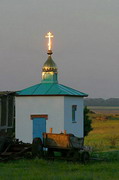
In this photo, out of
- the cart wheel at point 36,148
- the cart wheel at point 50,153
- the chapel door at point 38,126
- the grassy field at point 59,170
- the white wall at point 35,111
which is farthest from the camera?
the chapel door at point 38,126

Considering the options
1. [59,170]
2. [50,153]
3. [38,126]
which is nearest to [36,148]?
[50,153]

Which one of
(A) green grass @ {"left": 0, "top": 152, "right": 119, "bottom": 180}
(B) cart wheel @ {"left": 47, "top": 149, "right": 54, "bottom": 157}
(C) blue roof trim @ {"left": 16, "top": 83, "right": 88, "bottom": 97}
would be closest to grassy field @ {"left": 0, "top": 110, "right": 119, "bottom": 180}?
(A) green grass @ {"left": 0, "top": 152, "right": 119, "bottom": 180}

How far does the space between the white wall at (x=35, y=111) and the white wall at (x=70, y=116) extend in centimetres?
35

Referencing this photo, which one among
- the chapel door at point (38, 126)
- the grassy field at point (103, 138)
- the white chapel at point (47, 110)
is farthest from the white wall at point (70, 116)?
the grassy field at point (103, 138)

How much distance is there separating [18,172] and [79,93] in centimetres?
1150

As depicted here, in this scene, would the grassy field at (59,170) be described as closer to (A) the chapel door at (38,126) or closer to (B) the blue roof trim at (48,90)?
(A) the chapel door at (38,126)

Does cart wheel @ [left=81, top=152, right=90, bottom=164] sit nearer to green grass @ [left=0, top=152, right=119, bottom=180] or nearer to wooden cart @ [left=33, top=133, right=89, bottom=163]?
wooden cart @ [left=33, top=133, right=89, bottom=163]

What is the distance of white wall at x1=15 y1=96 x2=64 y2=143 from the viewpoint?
85.0 feet

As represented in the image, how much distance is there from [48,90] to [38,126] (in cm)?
192

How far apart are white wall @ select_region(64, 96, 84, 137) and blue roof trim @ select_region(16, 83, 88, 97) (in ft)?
0.89

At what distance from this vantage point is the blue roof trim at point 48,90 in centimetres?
2618

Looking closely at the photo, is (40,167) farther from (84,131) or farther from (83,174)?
(84,131)

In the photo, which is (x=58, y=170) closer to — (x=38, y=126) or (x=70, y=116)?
(x=38, y=126)

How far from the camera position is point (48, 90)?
87.1 ft
